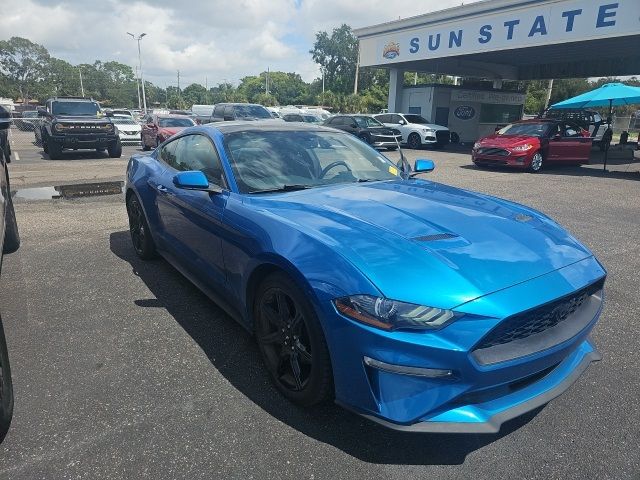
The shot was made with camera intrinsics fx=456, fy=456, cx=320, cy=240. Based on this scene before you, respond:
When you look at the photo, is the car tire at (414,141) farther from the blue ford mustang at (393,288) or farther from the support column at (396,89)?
the blue ford mustang at (393,288)

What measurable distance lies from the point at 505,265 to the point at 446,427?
2.61 ft

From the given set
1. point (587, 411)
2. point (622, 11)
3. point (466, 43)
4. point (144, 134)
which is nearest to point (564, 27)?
point (622, 11)

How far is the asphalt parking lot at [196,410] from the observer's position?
215cm

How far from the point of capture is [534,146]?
13.6 metres

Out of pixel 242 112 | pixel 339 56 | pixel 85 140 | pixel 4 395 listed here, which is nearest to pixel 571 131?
pixel 242 112

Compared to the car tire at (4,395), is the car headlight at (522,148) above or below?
above

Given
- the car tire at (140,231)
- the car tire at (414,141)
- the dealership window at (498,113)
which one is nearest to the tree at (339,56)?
the dealership window at (498,113)

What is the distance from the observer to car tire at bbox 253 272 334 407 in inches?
88.6

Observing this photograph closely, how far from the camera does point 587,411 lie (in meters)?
2.56

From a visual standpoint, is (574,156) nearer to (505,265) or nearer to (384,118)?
(384,118)

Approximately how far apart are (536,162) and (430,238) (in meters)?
13.2

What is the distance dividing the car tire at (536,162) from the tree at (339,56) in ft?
260

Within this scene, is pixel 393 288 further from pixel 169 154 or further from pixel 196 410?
pixel 169 154

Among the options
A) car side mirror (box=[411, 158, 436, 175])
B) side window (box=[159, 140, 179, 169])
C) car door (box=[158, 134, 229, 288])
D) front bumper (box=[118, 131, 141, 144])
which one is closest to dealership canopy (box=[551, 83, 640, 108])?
car side mirror (box=[411, 158, 436, 175])
